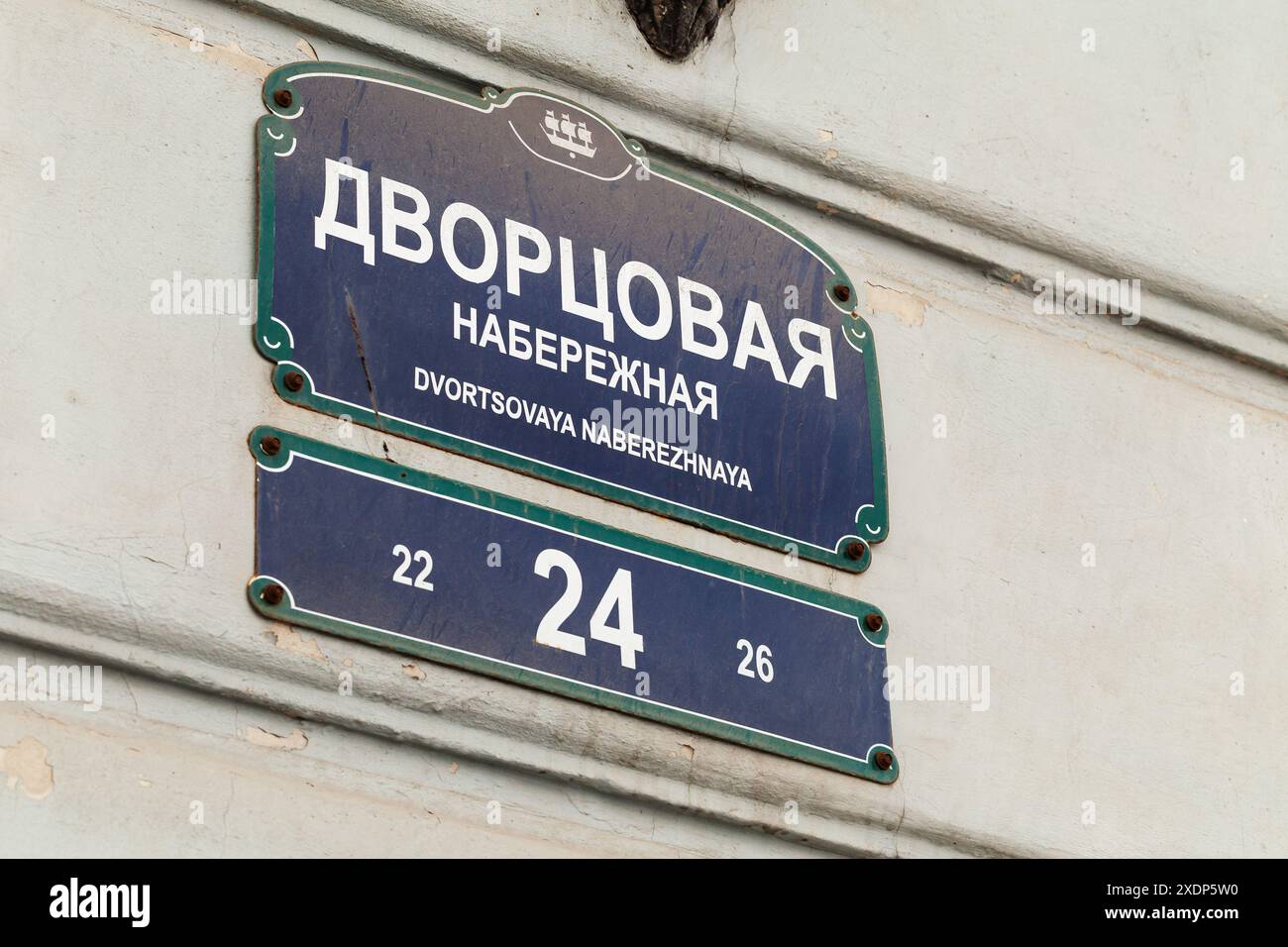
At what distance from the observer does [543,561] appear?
3.38m

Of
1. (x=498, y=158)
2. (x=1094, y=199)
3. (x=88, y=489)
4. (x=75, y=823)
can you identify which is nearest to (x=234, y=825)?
(x=75, y=823)

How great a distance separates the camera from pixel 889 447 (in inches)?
152

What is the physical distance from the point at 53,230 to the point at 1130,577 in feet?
6.34

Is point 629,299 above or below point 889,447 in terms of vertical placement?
above

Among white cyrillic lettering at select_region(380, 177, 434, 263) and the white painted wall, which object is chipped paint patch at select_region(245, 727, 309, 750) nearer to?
the white painted wall

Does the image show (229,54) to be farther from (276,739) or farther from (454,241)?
(276,739)

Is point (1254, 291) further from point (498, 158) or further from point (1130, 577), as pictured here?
point (498, 158)

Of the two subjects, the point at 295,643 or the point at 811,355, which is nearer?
the point at 295,643

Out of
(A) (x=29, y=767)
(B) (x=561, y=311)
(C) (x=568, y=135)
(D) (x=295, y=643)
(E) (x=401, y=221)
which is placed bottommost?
(A) (x=29, y=767)

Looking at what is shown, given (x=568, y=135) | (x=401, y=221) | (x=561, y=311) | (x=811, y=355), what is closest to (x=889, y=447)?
(x=811, y=355)

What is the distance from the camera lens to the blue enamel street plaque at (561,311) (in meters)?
3.39

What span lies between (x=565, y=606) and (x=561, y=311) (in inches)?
19.9

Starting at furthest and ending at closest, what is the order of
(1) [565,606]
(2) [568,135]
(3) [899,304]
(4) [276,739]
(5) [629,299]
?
(3) [899,304], (2) [568,135], (5) [629,299], (1) [565,606], (4) [276,739]
